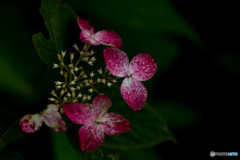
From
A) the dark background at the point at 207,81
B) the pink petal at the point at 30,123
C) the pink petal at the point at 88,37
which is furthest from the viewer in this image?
the dark background at the point at 207,81

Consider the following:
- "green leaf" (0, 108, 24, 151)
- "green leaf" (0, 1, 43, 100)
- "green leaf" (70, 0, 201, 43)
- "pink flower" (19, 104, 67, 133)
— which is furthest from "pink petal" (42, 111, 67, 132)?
"green leaf" (70, 0, 201, 43)

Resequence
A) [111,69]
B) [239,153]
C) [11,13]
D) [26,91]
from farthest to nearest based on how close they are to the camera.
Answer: [239,153]
[11,13]
[26,91]
[111,69]

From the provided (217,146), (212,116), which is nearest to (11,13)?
(212,116)

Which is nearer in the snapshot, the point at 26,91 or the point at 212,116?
the point at 26,91

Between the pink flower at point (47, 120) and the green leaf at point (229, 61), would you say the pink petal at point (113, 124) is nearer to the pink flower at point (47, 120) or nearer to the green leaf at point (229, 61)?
the pink flower at point (47, 120)

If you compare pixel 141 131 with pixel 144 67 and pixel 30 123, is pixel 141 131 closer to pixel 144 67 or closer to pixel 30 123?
pixel 144 67

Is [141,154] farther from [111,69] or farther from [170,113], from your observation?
[111,69]

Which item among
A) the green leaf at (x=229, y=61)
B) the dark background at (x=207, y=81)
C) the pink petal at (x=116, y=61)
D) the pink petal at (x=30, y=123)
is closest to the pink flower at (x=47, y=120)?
the pink petal at (x=30, y=123)
